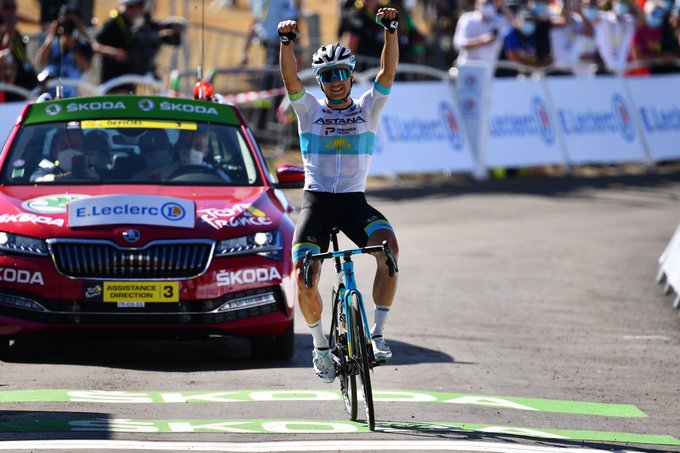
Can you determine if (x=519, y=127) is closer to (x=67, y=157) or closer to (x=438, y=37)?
(x=438, y=37)

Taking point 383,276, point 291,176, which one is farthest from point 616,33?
point 383,276

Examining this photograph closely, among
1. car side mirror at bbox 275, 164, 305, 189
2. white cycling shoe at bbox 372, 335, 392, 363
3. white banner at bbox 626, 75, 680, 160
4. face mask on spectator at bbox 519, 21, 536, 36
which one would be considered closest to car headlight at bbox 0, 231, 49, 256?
car side mirror at bbox 275, 164, 305, 189

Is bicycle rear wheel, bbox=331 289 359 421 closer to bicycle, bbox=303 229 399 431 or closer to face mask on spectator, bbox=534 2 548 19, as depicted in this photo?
bicycle, bbox=303 229 399 431

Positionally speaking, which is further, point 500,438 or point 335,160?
point 335,160

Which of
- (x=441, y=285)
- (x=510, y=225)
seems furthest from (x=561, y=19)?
(x=441, y=285)

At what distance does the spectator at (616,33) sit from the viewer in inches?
986

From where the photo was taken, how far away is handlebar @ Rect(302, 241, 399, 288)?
27.2 feet

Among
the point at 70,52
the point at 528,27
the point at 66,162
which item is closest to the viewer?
the point at 66,162

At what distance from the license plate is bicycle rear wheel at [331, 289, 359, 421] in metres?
1.49

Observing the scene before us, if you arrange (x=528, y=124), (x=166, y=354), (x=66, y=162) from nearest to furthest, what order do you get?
(x=166, y=354)
(x=66, y=162)
(x=528, y=124)

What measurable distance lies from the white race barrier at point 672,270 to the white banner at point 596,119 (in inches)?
340

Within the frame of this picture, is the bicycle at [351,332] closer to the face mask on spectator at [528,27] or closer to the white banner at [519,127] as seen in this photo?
the white banner at [519,127]

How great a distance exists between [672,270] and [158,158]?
5418mm

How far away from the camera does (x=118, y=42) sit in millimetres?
20234
